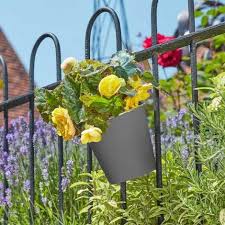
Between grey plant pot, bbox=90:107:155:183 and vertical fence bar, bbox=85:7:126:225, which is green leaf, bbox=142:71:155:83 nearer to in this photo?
grey plant pot, bbox=90:107:155:183

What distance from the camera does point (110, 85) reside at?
2252 mm

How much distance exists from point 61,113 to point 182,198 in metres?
0.50

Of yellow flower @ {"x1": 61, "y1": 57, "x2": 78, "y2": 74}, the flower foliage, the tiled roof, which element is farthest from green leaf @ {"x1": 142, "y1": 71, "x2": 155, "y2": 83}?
the tiled roof

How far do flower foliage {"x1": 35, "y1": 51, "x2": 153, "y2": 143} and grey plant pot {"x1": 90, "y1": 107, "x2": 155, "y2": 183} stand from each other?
0.04 m

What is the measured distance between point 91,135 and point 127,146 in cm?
14

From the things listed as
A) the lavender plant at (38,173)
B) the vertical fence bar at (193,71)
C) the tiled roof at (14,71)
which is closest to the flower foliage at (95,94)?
the vertical fence bar at (193,71)

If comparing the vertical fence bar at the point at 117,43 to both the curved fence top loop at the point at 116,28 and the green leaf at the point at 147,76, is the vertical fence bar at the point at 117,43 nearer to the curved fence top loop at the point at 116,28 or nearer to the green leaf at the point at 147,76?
the curved fence top loop at the point at 116,28

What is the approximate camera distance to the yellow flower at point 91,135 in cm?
223

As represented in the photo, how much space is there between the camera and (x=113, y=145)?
90.8 inches

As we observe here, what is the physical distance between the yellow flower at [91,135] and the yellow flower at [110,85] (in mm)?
121

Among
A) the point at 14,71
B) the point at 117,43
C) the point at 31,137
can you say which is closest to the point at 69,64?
the point at 117,43

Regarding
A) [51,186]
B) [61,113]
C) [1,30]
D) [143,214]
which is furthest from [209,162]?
[1,30]

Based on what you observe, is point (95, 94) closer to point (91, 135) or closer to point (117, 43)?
point (91, 135)

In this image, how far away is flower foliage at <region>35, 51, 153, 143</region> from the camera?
2283 mm
